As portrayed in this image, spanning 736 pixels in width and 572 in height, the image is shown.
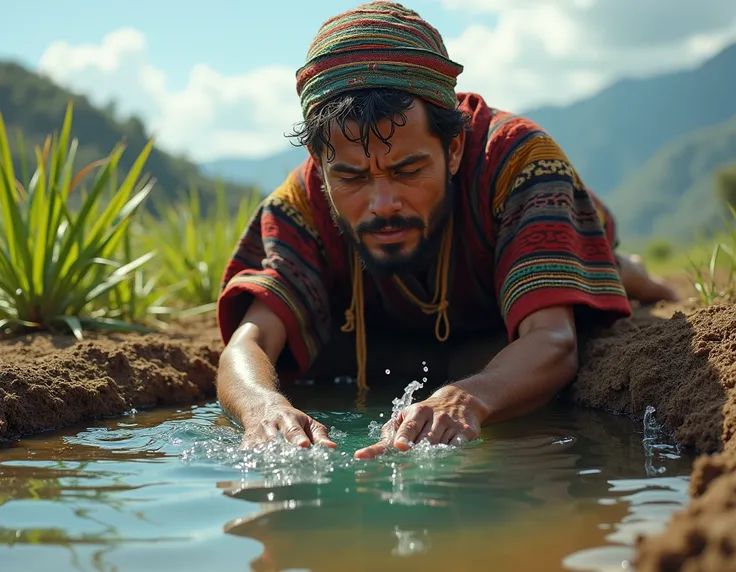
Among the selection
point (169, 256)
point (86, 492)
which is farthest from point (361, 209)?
point (169, 256)

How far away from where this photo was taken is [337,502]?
1.97m

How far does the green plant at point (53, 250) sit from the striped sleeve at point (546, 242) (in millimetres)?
1811

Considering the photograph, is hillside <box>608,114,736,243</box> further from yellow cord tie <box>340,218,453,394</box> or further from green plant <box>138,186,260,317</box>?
yellow cord tie <box>340,218,453,394</box>

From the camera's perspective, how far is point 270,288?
3365 millimetres

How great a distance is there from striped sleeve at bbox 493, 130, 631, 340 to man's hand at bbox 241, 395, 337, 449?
0.88 metres

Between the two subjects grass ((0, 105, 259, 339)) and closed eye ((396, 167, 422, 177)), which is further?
grass ((0, 105, 259, 339))

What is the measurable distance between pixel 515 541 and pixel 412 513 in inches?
9.7

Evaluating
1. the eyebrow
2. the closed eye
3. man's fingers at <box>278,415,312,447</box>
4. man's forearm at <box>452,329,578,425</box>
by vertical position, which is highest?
the eyebrow

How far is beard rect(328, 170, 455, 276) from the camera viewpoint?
3113mm

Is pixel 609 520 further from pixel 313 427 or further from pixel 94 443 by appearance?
pixel 94 443

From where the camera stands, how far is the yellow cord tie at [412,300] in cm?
347

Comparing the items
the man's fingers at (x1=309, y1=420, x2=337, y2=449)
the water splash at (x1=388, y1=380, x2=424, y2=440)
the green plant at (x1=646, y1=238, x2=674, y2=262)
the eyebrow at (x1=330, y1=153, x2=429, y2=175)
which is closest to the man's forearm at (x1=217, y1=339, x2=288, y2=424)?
the man's fingers at (x1=309, y1=420, x2=337, y2=449)

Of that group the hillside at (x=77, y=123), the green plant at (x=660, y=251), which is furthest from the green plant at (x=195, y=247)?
the hillside at (x=77, y=123)

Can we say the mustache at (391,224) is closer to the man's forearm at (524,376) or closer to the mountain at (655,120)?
the man's forearm at (524,376)
